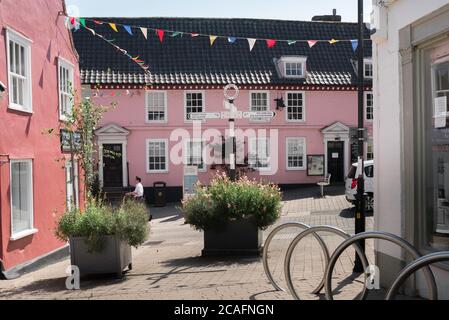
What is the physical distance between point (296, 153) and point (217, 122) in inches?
173

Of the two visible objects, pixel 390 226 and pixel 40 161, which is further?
pixel 40 161

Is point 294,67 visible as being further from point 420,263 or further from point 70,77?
point 420,263

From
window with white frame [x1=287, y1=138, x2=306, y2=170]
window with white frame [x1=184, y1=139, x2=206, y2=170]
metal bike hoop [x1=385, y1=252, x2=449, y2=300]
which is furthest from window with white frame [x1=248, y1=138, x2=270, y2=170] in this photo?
metal bike hoop [x1=385, y1=252, x2=449, y2=300]

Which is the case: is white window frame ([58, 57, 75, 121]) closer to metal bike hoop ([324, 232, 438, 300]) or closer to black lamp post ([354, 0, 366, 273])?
black lamp post ([354, 0, 366, 273])

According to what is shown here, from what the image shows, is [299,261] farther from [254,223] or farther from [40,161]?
[40,161]

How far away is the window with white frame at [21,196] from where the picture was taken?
11096 millimetres

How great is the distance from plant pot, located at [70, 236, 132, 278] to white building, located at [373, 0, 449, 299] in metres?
3.88

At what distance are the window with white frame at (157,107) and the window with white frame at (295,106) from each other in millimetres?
6265

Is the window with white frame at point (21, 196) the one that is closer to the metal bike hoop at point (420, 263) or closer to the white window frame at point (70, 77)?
the white window frame at point (70, 77)

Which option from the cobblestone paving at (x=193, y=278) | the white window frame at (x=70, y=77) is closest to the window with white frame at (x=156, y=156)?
the white window frame at (x=70, y=77)

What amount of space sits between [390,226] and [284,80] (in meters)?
22.2

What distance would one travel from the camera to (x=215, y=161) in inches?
1113
